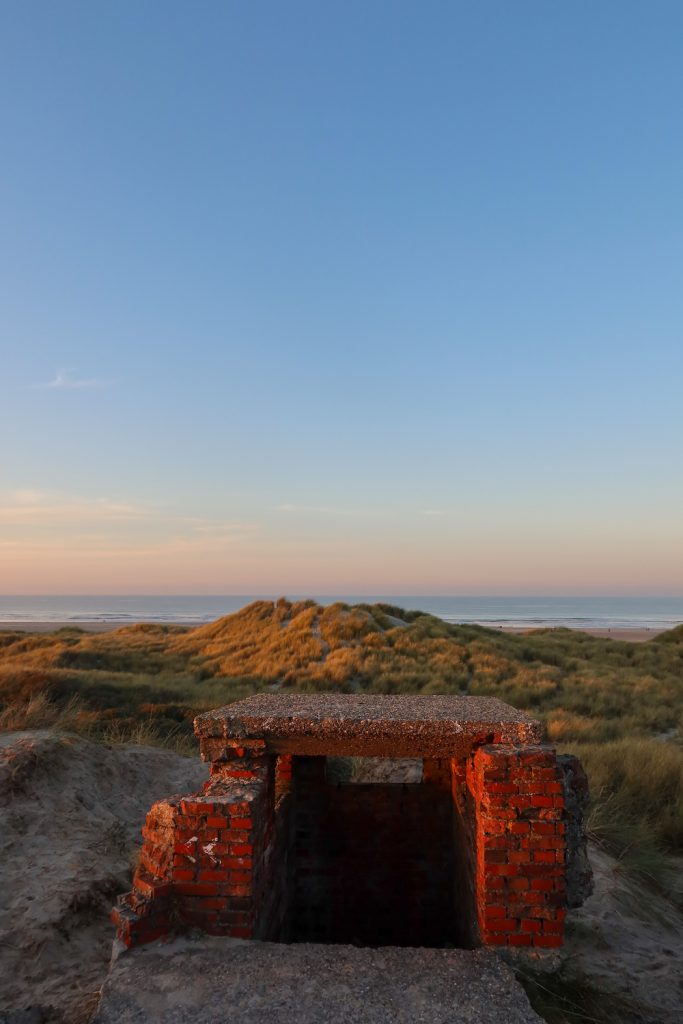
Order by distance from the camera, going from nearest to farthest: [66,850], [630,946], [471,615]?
1. [630,946]
2. [66,850]
3. [471,615]

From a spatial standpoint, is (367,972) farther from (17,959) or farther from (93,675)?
(93,675)

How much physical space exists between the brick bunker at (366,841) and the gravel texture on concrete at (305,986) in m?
0.24

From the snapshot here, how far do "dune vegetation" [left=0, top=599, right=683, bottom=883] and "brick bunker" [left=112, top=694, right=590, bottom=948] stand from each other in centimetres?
205

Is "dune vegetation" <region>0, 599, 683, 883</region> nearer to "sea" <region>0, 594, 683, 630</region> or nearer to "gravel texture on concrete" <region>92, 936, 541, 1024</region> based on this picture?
"gravel texture on concrete" <region>92, 936, 541, 1024</region>

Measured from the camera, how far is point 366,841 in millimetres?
5809

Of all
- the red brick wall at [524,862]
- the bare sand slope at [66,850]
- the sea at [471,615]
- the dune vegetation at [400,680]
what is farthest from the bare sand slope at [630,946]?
the sea at [471,615]

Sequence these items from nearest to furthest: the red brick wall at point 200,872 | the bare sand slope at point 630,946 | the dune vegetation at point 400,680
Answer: the red brick wall at point 200,872 → the bare sand slope at point 630,946 → the dune vegetation at point 400,680

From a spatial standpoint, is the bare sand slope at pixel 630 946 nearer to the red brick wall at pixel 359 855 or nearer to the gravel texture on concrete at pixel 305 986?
the red brick wall at pixel 359 855

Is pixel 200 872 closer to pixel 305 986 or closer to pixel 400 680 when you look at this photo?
pixel 305 986

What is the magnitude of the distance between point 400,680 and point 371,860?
1083 cm

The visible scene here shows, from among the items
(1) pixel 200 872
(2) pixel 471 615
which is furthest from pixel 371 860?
(2) pixel 471 615

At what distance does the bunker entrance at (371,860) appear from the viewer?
5.65 metres

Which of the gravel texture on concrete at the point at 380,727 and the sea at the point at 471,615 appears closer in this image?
the gravel texture on concrete at the point at 380,727

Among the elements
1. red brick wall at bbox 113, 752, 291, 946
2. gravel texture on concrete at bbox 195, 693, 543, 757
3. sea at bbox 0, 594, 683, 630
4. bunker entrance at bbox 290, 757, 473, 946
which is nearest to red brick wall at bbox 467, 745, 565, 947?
gravel texture on concrete at bbox 195, 693, 543, 757
